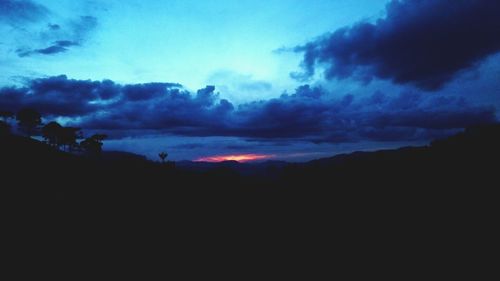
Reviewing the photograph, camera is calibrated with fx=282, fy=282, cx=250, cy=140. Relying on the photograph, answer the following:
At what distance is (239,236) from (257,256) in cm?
701

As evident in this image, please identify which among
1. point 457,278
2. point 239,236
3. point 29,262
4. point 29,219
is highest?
point 29,219

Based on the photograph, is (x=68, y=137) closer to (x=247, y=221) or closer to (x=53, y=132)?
(x=53, y=132)

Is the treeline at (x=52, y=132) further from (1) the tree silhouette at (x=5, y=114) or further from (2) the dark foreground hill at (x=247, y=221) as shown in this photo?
(2) the dark foreground hill at (x=247, y=221)

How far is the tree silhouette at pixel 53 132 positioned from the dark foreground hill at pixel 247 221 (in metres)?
66.3

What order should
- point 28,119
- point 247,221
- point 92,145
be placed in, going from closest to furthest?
point 247,221 < point 28,119 < point 92,145

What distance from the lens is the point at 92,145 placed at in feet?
519

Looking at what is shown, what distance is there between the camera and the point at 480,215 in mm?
49125

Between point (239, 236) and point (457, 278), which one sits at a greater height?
point (239, 236)

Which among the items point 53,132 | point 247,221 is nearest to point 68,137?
point 53,132

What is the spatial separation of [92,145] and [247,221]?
139717 millimetres

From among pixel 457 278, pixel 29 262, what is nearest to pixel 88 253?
pixel 29 262

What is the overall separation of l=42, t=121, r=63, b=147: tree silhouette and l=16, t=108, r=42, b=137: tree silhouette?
23.0ft

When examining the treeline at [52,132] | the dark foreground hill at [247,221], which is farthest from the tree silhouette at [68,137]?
the dark foreground hill at [247,221]

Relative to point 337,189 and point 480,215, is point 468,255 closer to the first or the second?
point 480,215
